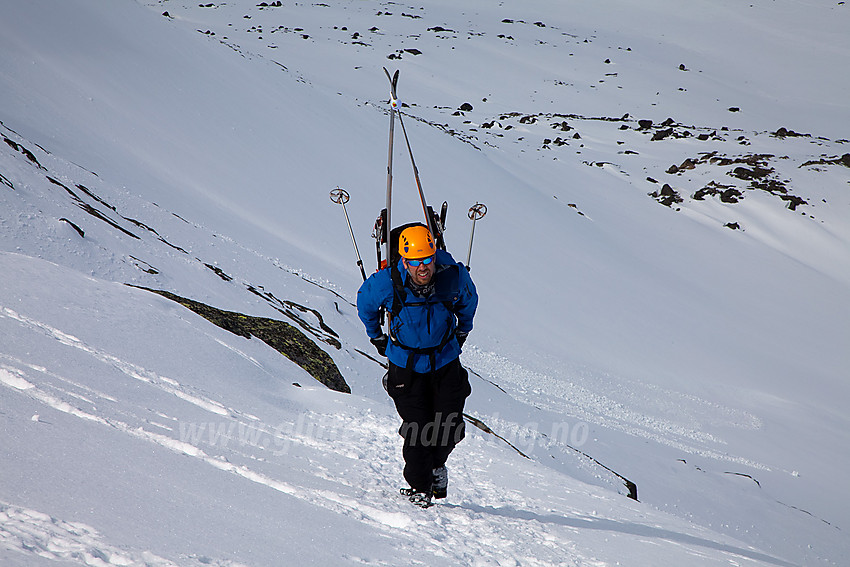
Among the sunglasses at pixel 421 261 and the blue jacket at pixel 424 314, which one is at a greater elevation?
the sunglasses at pixel 421 261

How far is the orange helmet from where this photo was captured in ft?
11.1

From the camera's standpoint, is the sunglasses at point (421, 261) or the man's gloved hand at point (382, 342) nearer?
the sunglasses at point (421, 261)

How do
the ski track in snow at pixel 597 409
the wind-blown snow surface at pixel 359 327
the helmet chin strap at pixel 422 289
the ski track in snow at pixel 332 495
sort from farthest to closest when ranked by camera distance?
1. the ski track in snow at pixel 597 409
2. the helmet chin strap at pixel 422 289
3. the wind-blown snow surface at pixel 359 327
4. the ski track in snow at pixel 332 495

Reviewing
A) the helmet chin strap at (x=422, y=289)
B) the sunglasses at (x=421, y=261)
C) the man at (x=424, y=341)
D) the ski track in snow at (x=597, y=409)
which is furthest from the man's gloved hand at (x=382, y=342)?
the ski track in snow at (x=597, y=409)

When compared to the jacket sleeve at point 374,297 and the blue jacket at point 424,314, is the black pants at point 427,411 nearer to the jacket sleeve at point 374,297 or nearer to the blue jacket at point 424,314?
the blue jacket at point 424,314

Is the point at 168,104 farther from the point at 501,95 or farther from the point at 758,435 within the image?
the point at 501,95

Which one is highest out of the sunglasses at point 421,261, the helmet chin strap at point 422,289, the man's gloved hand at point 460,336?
the sunglasses at point 421,261

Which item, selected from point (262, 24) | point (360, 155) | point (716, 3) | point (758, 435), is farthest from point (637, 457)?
point (716, 3)

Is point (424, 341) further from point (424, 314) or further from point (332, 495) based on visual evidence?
point (332, 495)

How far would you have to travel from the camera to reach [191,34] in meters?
21.7

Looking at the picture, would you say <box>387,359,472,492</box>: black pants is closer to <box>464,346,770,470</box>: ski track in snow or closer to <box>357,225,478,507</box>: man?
<box>357,225,478,507</box>: man

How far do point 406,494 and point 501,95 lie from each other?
49.3m

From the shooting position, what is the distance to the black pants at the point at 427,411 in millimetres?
3760

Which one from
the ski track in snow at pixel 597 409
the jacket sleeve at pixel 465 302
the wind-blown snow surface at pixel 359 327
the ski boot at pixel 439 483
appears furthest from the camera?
the ski track in snow at pixel 597 409
